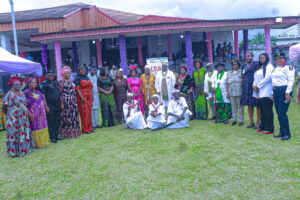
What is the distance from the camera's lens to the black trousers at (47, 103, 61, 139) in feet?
20.2

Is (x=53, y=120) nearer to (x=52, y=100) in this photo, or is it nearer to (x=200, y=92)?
(x=52, y=100)

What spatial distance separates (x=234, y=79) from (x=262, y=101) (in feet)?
3.50

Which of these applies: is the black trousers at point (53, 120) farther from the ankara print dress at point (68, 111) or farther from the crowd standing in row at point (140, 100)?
the ankara print dress at point (68, 111)

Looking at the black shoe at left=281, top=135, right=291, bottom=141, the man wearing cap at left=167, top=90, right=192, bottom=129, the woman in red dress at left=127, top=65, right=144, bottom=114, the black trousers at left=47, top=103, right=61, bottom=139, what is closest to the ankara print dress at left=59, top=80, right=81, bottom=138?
the black trousers at left=47, top=103, right=61, bottom=139

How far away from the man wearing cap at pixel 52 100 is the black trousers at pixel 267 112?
4586 mm

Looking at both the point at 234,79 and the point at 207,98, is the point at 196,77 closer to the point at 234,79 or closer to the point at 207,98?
→ the point at 207,98

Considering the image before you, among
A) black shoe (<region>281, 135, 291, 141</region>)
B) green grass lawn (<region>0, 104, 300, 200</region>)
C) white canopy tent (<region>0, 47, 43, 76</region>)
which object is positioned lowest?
green grass lawn (<region>0, 104, 300, 200</region>)

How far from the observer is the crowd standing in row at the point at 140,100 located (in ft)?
17.1

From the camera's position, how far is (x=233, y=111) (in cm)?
683

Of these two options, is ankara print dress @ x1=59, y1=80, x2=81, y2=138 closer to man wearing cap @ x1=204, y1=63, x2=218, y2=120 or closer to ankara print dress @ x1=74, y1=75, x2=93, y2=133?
ankara print dress @ x1=74, y1=75, x2=93, y2=133

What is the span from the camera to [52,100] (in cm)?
611

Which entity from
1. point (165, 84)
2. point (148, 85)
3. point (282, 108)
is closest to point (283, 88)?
point (282, 108)

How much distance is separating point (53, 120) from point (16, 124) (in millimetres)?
1087

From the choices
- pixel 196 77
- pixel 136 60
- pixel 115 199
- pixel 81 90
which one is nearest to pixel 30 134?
pixel 81 90
